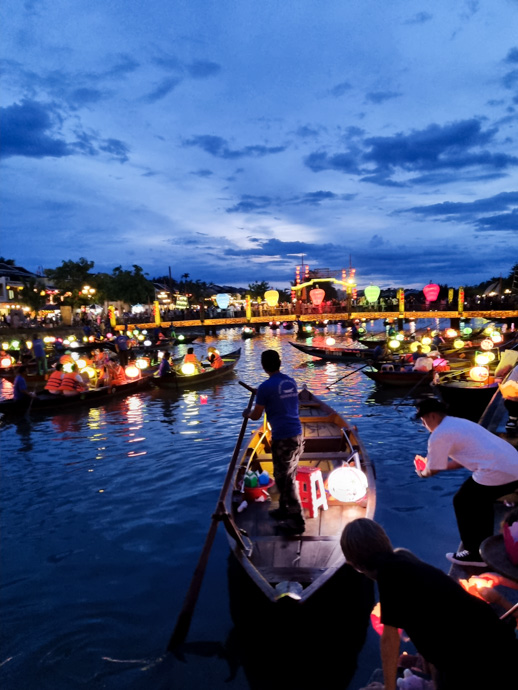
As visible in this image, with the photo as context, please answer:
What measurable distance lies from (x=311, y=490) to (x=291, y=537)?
0.87 metres

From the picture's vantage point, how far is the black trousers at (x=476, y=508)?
445 cm

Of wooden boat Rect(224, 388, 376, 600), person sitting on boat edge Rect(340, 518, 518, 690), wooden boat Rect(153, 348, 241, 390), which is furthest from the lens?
wooden boat Rect(153, 348, 241, 390)

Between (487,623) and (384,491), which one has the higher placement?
(487,623)

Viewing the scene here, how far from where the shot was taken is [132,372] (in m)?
21.8

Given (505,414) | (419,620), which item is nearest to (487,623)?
(419,620)

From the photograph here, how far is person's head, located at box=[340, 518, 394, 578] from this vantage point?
8.91 feet

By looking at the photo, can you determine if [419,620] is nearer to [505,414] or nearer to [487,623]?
[487,623]

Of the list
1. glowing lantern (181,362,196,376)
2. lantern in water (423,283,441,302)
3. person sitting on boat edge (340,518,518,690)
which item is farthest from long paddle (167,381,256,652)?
lantern in water (423,283,441,302)

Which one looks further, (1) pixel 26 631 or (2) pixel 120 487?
(2) pixel 120 487

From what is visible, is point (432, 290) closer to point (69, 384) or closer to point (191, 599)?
point (69, 384)

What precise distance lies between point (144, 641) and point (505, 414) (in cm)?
1218

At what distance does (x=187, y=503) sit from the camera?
9539 millimetres

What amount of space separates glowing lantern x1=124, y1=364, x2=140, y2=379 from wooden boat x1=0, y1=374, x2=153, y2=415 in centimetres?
59

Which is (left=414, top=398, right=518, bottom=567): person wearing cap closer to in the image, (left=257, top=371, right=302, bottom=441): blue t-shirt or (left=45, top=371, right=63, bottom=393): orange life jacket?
(left=257, top=371, right=302, bottom=441): blue t-shirt
